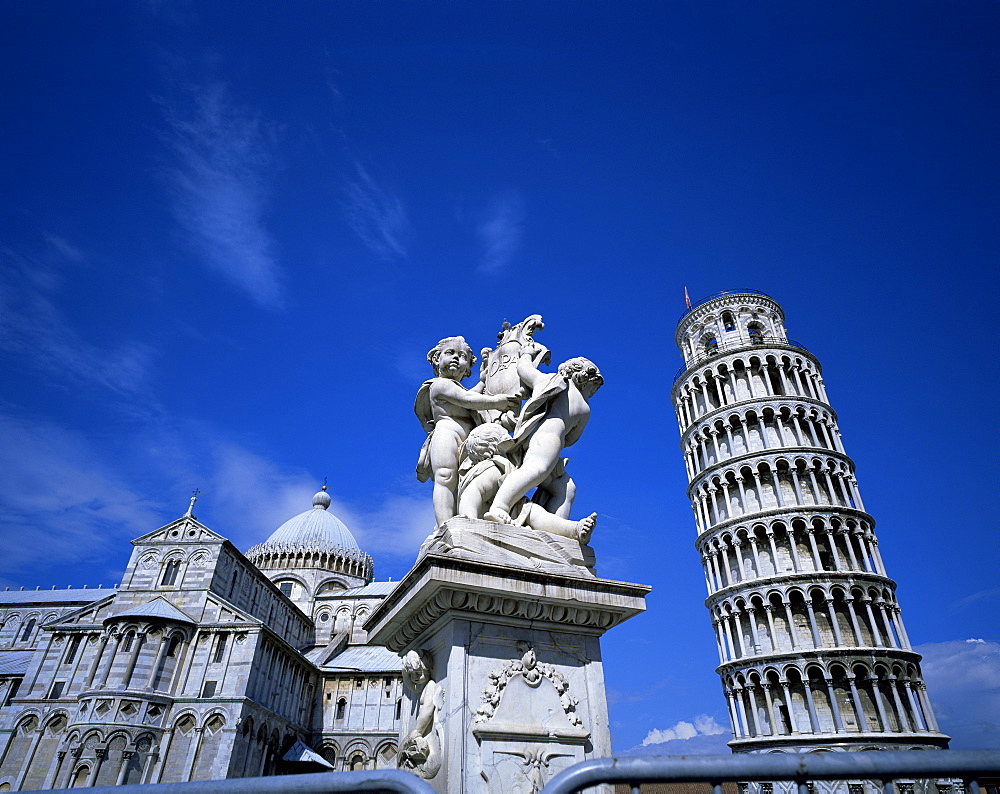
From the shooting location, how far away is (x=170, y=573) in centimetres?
3872

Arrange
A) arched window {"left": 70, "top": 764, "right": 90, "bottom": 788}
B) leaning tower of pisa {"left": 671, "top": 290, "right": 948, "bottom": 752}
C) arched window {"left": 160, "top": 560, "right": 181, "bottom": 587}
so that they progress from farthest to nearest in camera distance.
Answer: arched window {"left": 160, "top": 560, "right": 181, "bottom": 587} → leaning tower of pisa {"left": 671, "top": 290, "right": 948, "bottom": 752} → arched window {"left": 70, "top": 764, "right": 90, "bottom": 788}

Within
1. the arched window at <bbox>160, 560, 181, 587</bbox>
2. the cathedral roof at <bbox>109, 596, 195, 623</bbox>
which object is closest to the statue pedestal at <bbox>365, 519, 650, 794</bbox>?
the cathedral roof at <bbox>109, 596, 195, 623</bbox>

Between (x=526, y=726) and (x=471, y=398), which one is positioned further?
(x=471, y=398)

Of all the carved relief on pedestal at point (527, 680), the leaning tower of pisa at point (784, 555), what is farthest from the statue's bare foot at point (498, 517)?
the leaning tower of pisa at point (784, 555)

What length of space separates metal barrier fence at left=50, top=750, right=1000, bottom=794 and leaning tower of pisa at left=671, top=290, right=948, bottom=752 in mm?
35198

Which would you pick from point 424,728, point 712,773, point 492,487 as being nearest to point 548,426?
point 492,487

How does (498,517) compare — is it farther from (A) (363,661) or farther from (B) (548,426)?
(A) (363,661)

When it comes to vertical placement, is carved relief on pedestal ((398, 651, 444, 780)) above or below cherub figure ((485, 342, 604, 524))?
below

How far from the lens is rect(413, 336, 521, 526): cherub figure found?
5.43 m

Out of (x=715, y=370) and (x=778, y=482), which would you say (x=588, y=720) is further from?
(x=715, y=370)

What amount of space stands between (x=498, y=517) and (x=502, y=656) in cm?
112

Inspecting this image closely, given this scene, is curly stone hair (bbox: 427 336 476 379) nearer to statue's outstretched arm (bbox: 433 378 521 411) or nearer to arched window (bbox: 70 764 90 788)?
statue's outstretched arm (bbox: 433 378 521 411)

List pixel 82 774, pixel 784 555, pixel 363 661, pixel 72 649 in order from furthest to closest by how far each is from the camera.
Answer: pixel 363 661
pixel 784 555
pixel 72 649
pixel 82 774

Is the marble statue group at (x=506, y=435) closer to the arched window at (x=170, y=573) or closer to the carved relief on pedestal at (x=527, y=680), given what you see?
the carved relief on pedestal at (x=527, y=680)
